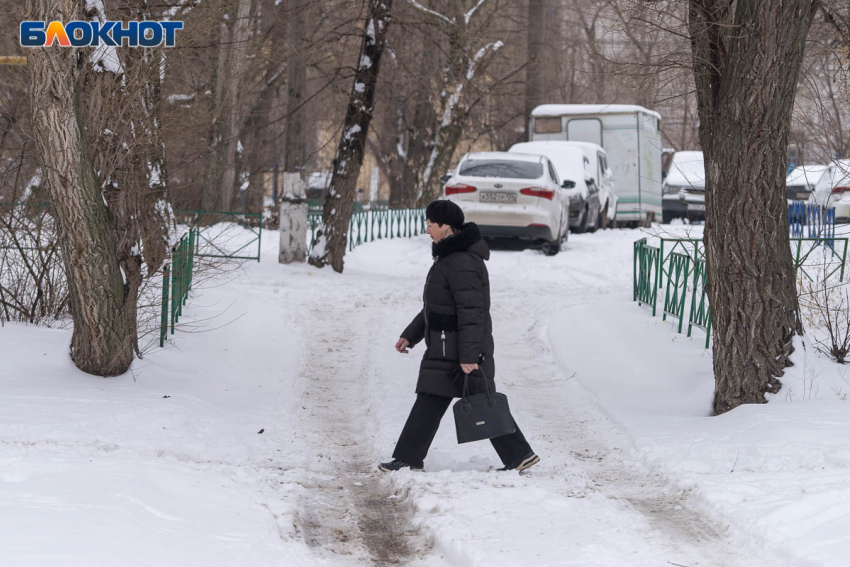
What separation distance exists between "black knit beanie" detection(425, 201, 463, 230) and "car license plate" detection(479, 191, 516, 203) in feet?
34.2

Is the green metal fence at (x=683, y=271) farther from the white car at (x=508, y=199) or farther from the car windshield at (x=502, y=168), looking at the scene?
the car windshield at (x=502, y=168)

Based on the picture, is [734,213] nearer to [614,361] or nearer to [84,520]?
[614,361]

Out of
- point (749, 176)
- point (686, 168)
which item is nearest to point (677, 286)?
point (749, 176)

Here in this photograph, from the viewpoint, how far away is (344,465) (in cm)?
608

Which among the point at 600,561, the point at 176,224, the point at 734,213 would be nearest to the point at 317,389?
the point at 176,224

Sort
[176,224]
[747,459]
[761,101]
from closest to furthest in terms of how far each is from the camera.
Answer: [747,459] → [761,101] → [176,224]

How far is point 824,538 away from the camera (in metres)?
4.36

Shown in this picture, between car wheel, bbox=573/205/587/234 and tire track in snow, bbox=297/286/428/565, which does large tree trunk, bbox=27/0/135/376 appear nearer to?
tire track in snow, bbox=297/286/428/565

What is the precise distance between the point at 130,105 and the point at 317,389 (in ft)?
8.59

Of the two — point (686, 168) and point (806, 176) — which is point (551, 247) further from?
point (806, 176)

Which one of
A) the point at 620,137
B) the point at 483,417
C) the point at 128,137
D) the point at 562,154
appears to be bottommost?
the point at 483,417

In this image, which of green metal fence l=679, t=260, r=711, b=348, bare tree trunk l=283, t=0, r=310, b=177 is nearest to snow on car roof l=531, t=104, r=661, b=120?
bare tree trunk l=283, t=0, r=310, b=177

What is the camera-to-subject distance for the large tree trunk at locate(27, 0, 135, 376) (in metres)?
6.48

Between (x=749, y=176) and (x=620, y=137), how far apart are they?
19.0m
